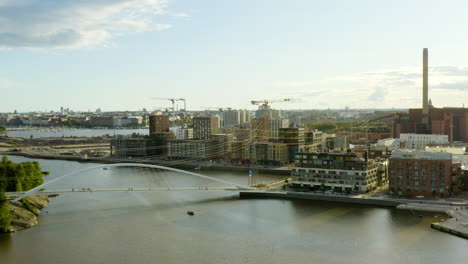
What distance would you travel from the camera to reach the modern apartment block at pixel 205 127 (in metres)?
24.7

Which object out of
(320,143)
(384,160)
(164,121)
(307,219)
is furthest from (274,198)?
(164,121)

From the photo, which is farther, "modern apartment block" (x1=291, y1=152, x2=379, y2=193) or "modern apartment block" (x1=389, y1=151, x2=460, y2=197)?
"modern apartment block" (x1=291, y1=152, x2=379, y2=193)

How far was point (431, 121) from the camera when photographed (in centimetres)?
2244

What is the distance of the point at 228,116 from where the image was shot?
41.6 meters

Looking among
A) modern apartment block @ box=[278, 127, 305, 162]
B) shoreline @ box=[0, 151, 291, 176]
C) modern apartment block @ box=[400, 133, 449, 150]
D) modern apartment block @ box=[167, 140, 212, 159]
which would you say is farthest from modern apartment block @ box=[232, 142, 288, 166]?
modern apartment block @ box=[400, 133, 449, 150]

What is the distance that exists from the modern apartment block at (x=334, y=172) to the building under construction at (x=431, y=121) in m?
10.9

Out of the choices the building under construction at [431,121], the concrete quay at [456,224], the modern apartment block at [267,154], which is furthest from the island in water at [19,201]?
the building under construction at [431,121]

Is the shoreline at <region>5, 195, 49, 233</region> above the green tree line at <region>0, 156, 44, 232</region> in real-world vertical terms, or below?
below

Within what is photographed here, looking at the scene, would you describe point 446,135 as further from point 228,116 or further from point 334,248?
point 228,116

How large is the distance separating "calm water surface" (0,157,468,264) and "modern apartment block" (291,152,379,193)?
3.72 ft

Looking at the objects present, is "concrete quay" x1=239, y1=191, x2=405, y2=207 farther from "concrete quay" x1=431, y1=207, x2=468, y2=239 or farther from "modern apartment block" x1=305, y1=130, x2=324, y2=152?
"modern apartment block" x1=305, y1=130, x2=324, y2=152

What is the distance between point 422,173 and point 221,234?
212 inches

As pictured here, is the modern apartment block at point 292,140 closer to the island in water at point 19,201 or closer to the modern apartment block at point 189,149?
the modern apartment block at point 189,149

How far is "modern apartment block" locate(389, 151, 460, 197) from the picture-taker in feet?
36.7
